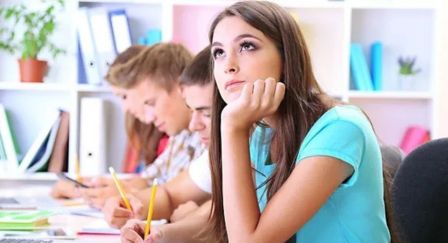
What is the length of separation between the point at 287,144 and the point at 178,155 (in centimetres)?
106

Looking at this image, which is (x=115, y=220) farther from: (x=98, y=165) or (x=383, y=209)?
(x=98, y=165)

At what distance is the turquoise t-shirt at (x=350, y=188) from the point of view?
1180 millimetres

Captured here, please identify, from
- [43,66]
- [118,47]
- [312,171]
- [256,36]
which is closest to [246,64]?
[256,36]

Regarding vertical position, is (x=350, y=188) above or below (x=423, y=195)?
above

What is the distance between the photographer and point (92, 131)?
3.12m

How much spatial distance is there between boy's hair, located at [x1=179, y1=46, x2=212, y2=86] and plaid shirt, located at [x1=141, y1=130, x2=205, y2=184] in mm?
320

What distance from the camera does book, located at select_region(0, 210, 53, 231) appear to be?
1.53 metres

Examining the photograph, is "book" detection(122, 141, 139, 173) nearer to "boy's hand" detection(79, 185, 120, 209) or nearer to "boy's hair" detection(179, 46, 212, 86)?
"boy's hand" detection(79, 185, 120, 209)

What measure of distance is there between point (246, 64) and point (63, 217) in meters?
0.79

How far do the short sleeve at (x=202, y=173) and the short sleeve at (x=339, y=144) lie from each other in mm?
724

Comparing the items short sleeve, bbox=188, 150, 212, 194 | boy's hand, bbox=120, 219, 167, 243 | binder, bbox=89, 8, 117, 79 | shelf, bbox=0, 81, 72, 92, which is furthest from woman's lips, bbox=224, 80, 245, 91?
shelf, bbox=0, 81, 72, 92

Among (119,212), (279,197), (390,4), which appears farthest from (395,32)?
(279,197)

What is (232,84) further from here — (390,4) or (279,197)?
(390,4)

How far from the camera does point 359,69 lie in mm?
3139
